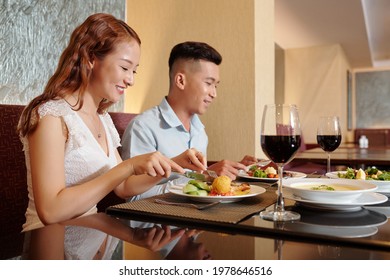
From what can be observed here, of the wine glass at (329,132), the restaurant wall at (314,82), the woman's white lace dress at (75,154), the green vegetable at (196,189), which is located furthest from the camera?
the restaurant wall at (314,82)

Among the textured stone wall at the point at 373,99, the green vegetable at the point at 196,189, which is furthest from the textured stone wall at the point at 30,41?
the textured stone wall at the point at 373,99

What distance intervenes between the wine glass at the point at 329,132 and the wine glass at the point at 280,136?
0.79 m

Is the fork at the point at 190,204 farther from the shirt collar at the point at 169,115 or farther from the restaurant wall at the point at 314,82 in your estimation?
the restaurant wall at the point at 314,82

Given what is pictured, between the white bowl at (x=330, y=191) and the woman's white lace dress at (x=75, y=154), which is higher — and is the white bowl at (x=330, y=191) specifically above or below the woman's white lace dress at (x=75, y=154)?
below

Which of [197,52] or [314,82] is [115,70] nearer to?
[197,52]

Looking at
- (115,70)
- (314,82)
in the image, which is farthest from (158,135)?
(314,82)

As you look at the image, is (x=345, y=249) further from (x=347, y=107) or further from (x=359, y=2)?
(x=347, y=107)

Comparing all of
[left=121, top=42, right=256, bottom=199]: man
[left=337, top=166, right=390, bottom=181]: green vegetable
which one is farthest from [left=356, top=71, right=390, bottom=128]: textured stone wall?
[left=337, top=166, right=390, bottom=181]: green vegetable

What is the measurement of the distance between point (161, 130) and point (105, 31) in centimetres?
68

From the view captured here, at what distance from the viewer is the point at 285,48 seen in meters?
7.08

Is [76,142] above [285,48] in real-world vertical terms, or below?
below

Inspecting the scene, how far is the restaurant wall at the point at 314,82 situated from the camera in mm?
6801
